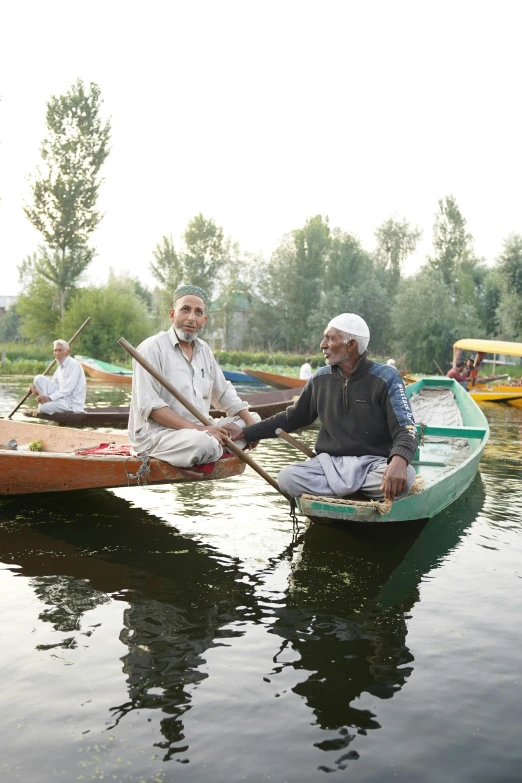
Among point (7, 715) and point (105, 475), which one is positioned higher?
point (105, 475)

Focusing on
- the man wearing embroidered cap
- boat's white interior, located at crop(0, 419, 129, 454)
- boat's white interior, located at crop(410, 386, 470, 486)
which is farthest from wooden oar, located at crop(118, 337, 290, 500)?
boat's white interior, located at crop(0, 419, 129, 454)

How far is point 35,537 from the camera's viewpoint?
5.08m

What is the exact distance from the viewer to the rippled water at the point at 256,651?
2467 millimetres

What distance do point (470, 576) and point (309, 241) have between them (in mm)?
42729

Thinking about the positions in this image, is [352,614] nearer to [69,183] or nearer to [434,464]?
[434,464]

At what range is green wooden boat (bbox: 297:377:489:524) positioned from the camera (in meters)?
4.13

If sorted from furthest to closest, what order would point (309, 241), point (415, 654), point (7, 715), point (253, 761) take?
point (309, 241), point (415, 654), point (7, 715), point (253, 761)

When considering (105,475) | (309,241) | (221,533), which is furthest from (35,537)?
(309,241)

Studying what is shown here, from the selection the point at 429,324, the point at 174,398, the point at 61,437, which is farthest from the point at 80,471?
the point at 429,324

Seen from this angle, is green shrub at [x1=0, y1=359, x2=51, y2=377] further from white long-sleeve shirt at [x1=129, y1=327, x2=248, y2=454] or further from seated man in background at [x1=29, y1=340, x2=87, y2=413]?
white long-sleeve shirt at [x1=129, y1=327, x2=248, y2=454]

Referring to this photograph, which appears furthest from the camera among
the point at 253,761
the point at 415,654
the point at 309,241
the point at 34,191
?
the point at 309,241

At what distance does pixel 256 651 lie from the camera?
3.26 meters

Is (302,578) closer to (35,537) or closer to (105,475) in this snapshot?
(105,475)

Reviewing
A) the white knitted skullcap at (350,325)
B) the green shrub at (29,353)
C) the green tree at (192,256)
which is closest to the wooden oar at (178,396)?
the white knitted skullcap at (350,325)
